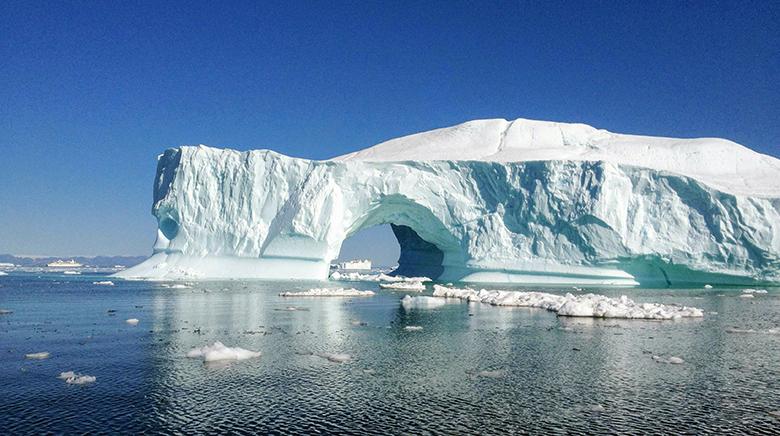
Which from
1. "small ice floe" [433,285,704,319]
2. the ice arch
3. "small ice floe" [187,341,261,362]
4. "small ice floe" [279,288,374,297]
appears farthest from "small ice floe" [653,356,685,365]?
the ice arch

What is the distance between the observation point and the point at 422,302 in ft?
69.7

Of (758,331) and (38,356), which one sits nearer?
(38,356)

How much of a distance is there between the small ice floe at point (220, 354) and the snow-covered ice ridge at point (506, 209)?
68.0 feet

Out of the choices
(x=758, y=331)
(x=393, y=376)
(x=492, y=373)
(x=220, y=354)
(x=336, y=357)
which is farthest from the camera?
(x=758, y=331)

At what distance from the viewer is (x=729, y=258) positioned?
28906mm

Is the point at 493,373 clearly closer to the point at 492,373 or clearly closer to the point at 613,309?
the point at 492,373

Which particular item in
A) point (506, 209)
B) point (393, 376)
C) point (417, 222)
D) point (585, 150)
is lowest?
point (393, 376)

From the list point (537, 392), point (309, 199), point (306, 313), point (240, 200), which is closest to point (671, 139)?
point (309, 199)

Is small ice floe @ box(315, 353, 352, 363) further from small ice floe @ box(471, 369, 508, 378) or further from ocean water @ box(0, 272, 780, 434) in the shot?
small ice floe @ box(471, 369, 508, 378)

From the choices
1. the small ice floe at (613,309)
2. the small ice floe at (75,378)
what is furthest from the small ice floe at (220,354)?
the small ice floe at (613,309)

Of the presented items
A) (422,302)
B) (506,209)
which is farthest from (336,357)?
(506,209)

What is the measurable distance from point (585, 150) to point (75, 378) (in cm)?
3018

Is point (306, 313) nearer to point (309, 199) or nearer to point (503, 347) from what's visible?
point (503, 347)

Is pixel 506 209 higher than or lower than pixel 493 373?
higher
